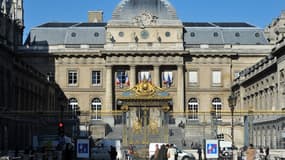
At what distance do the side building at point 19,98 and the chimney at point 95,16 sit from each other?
2266cm

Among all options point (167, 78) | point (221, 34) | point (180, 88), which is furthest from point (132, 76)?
point (221, 34)

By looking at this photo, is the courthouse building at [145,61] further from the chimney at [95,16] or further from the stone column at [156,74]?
the chimney at [95,16]

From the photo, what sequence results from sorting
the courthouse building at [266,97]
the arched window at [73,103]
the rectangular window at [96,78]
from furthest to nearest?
the rectangular window at [96,78] → the arched window at [73,103] → the courthouse building at [266,97]

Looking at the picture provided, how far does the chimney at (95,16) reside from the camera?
11906 cm

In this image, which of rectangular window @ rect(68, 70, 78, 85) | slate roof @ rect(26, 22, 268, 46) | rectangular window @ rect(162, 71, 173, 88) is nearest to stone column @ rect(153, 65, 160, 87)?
rectangular window @ rect(162, 71, 173, 88)

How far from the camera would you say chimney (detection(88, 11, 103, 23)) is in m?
119

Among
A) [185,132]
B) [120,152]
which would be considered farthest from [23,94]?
[120,152]

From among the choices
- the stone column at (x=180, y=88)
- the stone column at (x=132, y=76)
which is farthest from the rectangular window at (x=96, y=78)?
the stone column at (x=180, y=88)

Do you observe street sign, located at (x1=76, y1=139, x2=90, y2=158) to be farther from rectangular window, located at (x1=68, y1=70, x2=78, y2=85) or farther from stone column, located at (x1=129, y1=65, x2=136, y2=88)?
rectangular window, located at (x1=68, y1=70, x2=78, y2=85)

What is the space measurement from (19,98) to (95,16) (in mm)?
46251

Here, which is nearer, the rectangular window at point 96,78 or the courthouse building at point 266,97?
the courthouse building at point 266,97

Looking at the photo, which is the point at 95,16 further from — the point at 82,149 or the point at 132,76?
the point at 82,149

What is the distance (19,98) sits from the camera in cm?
7550

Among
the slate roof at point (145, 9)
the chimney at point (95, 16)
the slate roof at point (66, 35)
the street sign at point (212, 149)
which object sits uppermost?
the chimney at point (95, 16)
